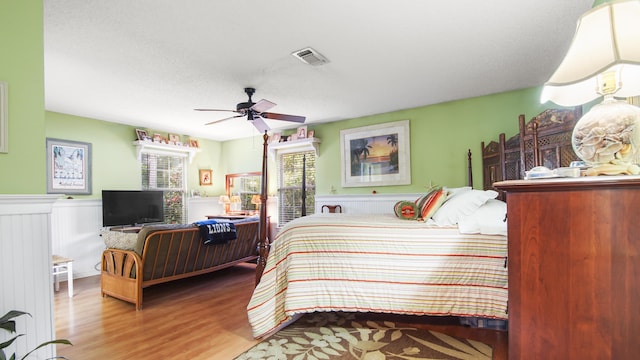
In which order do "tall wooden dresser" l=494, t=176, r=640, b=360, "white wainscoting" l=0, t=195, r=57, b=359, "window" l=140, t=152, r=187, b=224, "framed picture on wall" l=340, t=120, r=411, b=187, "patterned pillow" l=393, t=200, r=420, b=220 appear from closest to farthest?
"tall wooden dresser" l=494, t=176, r=640, b=360 < "white wainscoting" l=0, t=195, r=57, b=359 < "patterned pillow" l=393, t=200, r=420, b=220 < "framed picture on wall" l=340, t=120, r=411, b=187 < "window" l=140, t=152, r=187, b=224

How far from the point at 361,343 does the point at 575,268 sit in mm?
1676

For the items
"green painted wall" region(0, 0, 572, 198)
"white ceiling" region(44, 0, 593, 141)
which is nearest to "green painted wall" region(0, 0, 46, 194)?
"green painted wall" region(0, 0, 572, 198)

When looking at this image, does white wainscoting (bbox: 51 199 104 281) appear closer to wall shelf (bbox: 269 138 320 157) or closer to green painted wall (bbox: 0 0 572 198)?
green painted wall (bbox: 0 0 572 198)

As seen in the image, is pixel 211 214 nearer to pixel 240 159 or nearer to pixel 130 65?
pixel 240 159

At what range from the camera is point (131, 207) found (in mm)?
4906

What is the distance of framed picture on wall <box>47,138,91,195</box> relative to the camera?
4273mm

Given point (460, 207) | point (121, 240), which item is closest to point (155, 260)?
point (121, 240)

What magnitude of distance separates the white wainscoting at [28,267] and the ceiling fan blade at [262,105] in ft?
6.67

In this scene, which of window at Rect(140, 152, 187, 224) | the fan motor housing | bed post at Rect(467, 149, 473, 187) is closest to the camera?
the fan motor housing

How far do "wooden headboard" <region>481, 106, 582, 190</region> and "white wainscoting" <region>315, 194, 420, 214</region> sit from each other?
140cm

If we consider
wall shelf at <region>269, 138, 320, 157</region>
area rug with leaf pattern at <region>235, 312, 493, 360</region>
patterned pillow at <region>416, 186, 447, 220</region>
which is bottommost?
area rug with leaf pattern at <region>235, 312, 493, 360</region>

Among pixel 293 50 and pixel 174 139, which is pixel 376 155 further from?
pixel 174 139

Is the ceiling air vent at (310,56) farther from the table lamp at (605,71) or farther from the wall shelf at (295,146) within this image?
the wall shelf at (295,146)

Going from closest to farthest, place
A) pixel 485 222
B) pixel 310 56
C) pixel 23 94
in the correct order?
pixel 23 94
pixel 485 222
pixel 310 56
